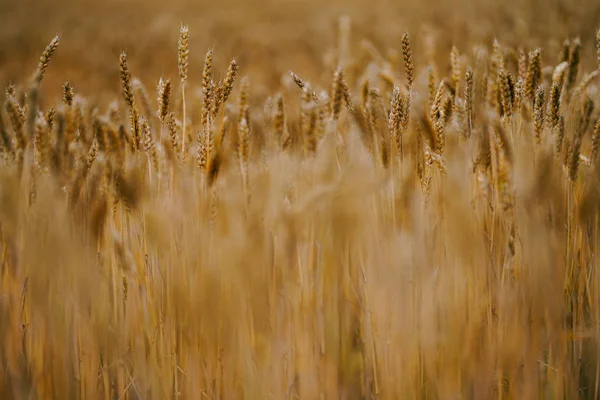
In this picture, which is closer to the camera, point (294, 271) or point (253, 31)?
point (294, 271)

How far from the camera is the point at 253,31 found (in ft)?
13.8

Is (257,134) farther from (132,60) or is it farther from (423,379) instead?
(132,60)

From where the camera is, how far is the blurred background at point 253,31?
309 cm

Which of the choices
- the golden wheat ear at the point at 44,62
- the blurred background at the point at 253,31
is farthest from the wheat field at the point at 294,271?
the blurred background at the point at 253,31

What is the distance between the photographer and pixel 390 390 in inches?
27.5

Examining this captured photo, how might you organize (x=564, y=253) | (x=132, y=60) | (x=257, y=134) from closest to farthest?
(x=564, y=253)
(x=257, y=134)
(x=132, y=60)

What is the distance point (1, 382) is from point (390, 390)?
466mm

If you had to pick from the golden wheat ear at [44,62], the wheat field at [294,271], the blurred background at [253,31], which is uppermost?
the blurred background at [253,31]

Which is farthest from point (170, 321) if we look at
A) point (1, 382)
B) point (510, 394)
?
point (510, 394)

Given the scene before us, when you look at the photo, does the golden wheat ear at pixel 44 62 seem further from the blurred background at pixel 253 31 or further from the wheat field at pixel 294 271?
the blurred background at pixel 253 31

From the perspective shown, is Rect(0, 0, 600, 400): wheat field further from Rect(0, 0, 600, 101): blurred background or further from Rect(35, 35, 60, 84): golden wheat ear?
Rect(0, 0, 600, 101): blurred background

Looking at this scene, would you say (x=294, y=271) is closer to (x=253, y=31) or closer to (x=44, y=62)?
(x=44, y=62)

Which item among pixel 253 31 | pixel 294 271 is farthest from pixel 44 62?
pixel 253 31

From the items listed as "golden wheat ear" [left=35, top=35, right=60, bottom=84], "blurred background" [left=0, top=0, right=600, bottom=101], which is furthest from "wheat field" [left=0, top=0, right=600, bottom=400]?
"blurred background" [left=0, top=0, right=600, bottom=101]
